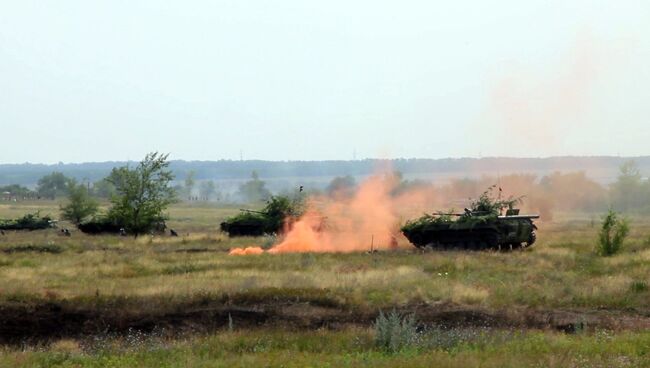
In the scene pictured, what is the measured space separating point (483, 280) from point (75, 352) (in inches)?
529

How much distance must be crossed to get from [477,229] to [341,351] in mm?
23265

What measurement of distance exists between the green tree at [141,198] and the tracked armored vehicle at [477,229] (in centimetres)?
1705

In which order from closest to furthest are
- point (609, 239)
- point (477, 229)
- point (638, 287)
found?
point (638, 287), point (609, 239), point (477, 229)

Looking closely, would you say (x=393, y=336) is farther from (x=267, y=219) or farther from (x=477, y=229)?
(x=267, y=219)

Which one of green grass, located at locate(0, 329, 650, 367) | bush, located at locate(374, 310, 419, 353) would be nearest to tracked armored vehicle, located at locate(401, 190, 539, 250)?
green grass, located at locate(0, 329, 650, 367)

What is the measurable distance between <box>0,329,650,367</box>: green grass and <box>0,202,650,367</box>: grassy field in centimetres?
4

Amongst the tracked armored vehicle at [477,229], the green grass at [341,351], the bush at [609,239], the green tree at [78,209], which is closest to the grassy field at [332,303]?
the green grass at [341,351]

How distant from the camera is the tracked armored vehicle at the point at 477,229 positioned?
3550 cm

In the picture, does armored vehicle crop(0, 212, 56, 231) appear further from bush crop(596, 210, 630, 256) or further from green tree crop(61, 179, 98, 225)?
bush crop(596, 210, 630, 256)

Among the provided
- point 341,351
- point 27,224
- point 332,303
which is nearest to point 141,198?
point 27,224

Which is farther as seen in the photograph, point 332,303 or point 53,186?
point 53,186

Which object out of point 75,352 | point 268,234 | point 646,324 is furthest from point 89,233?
point 646,324

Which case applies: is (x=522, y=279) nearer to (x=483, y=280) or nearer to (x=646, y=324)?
(x=483, y=280)

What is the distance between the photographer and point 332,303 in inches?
770
